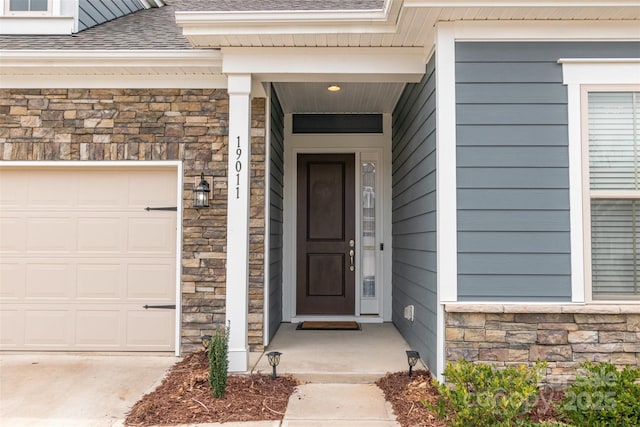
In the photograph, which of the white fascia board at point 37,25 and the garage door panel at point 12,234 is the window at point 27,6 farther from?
the garage door panel at point 12,234

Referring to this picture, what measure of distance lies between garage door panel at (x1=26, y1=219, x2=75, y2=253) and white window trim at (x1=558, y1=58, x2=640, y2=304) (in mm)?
4200

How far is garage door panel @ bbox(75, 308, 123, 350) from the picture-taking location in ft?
14.0

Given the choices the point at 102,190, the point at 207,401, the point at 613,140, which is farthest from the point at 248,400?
the point at 613,140

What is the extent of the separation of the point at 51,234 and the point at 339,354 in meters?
2.88

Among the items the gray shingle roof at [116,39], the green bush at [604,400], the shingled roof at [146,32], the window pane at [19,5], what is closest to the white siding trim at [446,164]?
the shingled roof at [146,32]

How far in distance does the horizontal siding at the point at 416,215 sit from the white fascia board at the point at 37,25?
345cm

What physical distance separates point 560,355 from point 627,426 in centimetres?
72

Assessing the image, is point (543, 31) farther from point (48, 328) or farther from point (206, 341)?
point (48, 328)

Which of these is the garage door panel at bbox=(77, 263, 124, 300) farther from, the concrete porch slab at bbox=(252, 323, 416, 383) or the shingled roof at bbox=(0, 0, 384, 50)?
the shingled roof at bbox=(0, 0, 384, 50)

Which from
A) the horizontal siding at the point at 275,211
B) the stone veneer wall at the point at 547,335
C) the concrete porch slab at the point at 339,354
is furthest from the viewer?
the horizontal siding at the point at 275,211

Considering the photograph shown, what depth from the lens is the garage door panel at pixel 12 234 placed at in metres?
4.31

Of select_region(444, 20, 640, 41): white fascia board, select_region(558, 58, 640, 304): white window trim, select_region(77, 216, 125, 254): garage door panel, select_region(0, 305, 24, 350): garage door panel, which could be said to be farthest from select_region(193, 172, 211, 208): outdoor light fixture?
select_region(558, 58, 640, 304): white window trim

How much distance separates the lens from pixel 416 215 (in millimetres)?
4008

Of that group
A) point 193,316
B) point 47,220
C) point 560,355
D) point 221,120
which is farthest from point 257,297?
point 560,355
